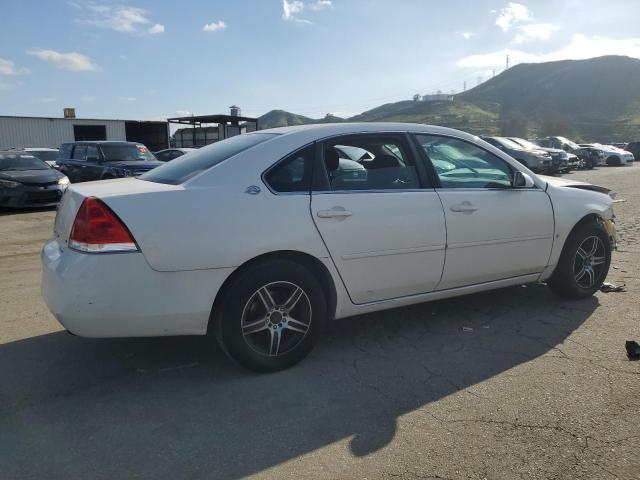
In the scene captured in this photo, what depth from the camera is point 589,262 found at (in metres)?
4.91

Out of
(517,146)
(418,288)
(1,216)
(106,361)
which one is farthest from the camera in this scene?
(517,146)

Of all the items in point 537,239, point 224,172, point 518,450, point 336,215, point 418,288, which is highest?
point 224,172

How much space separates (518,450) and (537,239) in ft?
7.63

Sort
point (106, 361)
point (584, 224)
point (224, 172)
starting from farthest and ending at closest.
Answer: point (584, 224), point (106, 361), point (224, 172)

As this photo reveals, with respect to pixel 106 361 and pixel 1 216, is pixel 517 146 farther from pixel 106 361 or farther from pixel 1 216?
pixel 106 361

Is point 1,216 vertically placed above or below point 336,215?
below

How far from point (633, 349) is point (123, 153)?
13174 mm

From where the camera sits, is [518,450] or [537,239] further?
[537,239]

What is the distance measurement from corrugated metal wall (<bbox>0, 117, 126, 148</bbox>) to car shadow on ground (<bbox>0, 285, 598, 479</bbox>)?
31.5m

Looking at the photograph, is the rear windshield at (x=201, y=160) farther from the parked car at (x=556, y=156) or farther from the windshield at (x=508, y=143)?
the parked car at (x=556, y=156)

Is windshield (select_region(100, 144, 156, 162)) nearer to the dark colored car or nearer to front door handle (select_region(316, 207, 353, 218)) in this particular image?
the dark colored car

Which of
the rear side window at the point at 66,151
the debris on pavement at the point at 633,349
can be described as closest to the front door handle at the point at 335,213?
the debris on pavement at the point at 633,349

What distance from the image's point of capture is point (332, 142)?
12.3ft

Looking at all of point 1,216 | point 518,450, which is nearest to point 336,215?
point 518,450
